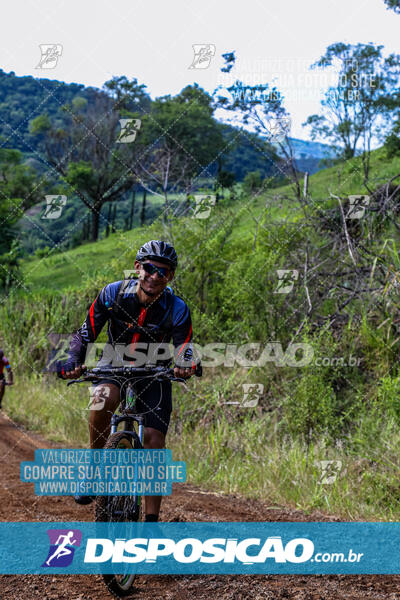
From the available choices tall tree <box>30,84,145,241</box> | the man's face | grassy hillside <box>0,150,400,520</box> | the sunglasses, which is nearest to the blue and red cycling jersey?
the man's face

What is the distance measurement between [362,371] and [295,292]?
1622 mm

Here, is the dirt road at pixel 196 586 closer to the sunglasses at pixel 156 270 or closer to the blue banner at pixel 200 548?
the blue banner at pixel 200 548

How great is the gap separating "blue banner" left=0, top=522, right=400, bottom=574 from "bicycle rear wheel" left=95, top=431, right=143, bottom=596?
47 mm

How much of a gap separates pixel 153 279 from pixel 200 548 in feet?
7.09

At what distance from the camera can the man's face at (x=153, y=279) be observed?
15.4ft

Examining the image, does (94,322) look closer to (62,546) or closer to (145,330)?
(145,330)

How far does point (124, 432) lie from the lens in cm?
430

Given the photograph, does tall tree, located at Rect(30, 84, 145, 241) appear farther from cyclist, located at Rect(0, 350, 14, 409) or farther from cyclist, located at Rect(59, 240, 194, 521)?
cyclist, located at Rect(59, 240, 194, 521)

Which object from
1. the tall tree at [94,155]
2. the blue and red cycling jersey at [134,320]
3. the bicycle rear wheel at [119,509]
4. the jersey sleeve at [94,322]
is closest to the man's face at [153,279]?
the blue and red cycling jersey at [134,320]

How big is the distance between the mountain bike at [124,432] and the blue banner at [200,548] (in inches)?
2.5

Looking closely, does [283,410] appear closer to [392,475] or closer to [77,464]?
[392,475]

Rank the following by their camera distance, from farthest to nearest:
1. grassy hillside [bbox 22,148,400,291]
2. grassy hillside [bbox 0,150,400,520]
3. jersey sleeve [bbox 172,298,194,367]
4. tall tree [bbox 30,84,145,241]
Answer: tall tree [bbox 30,84,145,241] < grassy hillside [bbox 22,148,400,291] < grassy hillside [bbox 0,150,400,520] < jersey sleeve [bbox 172,298,194,367]

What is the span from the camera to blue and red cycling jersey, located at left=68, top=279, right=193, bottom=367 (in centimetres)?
485

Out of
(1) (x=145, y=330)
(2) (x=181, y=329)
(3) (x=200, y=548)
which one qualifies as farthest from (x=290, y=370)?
(1) (x=145, y=330)
